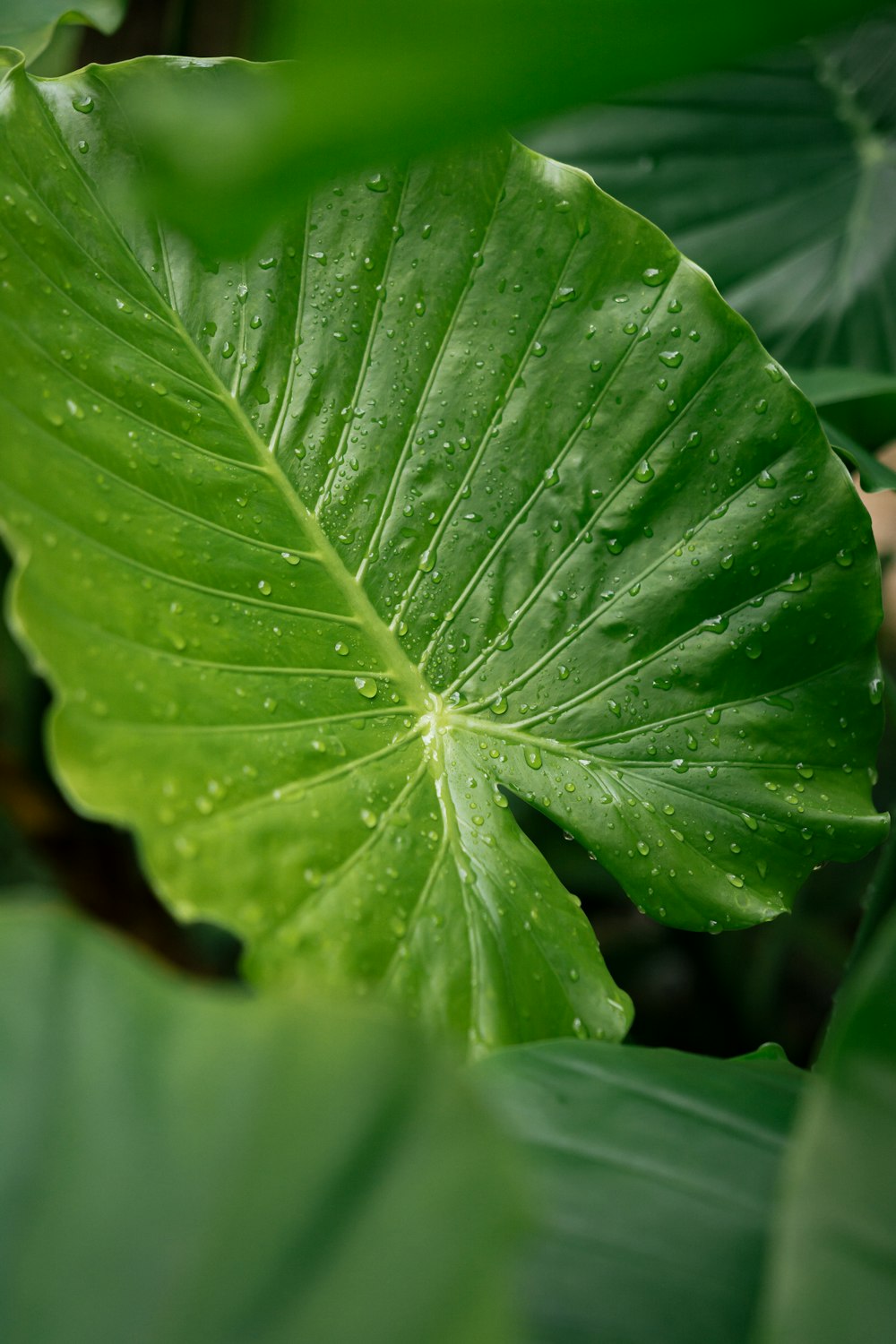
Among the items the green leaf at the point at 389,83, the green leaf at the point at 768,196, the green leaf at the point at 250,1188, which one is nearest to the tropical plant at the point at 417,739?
the green leaf at the point at 250,1188

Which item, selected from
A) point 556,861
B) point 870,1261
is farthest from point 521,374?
point 556,861

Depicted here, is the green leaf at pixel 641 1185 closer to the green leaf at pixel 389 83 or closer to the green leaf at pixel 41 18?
the green leaf at pixel 389 83

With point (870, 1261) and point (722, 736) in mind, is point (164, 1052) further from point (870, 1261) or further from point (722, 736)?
point (722, 736)

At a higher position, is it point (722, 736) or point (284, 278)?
point (284, 278)

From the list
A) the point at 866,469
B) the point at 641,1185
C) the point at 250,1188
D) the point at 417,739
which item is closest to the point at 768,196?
the point at 866,469

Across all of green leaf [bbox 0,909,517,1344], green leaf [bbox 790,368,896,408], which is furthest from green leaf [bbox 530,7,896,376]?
green leaf [bbox 0,909,517,1344]

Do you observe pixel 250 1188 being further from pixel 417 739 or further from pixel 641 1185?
pixel 417 739
